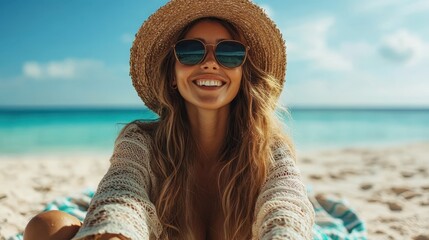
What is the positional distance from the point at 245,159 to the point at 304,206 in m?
0.65

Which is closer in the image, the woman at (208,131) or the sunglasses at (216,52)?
the woman at (208,131)

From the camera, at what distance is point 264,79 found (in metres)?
2.77

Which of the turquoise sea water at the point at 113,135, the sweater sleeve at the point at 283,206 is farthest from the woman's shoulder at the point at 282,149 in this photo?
the turquoise sea water at the point at 113,135

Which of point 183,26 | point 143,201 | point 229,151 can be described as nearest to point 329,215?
point 229,151

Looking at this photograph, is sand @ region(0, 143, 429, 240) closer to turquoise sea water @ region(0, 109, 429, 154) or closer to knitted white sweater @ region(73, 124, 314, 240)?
turquoise sea water @ region(0, 109, 429, 154)

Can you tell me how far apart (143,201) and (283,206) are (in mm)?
673

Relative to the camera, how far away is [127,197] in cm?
189

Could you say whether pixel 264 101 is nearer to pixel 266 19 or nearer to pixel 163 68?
pixel 266 19

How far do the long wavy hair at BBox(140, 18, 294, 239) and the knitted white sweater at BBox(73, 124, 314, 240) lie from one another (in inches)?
4.1

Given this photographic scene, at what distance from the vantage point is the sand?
3523mm

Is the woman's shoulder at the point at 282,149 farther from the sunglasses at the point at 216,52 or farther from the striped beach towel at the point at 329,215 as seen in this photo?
the striped beach towel at the point at 329,215

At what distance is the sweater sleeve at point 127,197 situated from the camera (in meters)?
1.70

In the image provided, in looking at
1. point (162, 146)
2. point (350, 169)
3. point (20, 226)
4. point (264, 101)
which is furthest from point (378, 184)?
point (20, 226)

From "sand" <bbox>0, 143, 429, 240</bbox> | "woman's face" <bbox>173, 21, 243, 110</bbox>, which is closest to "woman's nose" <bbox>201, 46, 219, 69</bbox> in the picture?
"woman's face" <bbox>173, 21, 243, 110</bbox>
